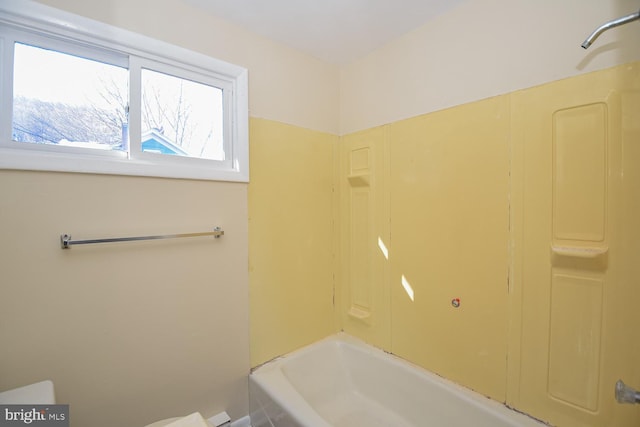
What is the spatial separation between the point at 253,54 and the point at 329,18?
0.49 metres

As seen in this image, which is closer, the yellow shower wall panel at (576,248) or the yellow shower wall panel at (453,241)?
the yellow shower wall panel at (576,248)

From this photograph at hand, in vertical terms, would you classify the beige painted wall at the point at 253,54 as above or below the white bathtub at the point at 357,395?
above

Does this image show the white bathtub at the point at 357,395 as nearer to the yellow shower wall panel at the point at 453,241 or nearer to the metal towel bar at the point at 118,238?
the yellow shower wall panel at the point at 453,241

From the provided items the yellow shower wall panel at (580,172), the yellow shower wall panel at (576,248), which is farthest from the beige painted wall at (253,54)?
the yellow shower wall panel at (580,172)

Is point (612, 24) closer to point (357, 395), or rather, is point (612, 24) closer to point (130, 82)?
point (130, 82)

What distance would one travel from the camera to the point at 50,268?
1.10 metres

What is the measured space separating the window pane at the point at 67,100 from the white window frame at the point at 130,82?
1.2 inches

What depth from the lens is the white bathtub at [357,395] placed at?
1328mm

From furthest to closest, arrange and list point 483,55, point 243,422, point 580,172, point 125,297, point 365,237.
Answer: point 365,237
point 243,422
point 483,55
point 125,297
point 580,172

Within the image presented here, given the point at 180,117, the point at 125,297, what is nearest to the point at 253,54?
the point at 180,117

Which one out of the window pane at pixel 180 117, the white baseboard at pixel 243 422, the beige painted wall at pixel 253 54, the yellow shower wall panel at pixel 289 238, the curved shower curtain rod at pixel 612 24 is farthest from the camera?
the yellow shower wall panel at pixel 289 238

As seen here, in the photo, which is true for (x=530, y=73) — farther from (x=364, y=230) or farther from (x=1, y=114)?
(x=1, y=114)

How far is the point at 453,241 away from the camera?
4.89 feet

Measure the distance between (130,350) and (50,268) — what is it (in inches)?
19.4
